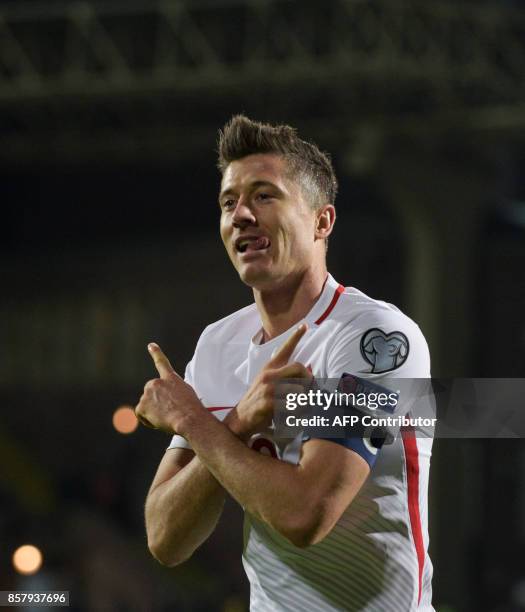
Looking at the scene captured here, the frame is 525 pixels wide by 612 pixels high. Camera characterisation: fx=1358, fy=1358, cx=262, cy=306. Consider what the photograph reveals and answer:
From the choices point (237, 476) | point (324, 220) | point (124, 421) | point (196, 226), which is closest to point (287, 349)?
point (237, 476)

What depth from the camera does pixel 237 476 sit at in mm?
3041

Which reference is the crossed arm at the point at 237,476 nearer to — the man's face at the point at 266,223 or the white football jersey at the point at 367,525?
the white football jersey at the point at 367,525

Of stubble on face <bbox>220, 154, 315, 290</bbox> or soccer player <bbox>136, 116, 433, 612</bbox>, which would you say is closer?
soccer player <bbox>136, 116, 433, 612</bbox>

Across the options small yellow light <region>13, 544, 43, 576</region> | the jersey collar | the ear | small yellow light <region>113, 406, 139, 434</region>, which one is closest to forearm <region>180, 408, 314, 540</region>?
the jersey collar

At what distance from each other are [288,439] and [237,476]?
0.78 feet

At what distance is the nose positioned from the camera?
3.42 m

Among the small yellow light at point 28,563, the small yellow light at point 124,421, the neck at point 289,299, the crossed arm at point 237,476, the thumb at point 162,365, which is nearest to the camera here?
the crossed arm at point 237,476

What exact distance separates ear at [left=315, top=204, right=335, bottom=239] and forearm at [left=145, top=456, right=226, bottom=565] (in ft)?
2.30

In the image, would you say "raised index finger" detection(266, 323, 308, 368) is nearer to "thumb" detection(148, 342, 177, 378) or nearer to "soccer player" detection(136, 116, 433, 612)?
"soccer player" detection(136, 116, 433, 612)

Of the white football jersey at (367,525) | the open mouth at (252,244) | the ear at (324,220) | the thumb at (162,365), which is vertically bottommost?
the white football jersey at (367,525)

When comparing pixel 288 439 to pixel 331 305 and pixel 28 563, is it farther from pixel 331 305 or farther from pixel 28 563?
pixel 28 563

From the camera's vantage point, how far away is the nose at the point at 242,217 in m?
3.42

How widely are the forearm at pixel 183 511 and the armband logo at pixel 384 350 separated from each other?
47 cm

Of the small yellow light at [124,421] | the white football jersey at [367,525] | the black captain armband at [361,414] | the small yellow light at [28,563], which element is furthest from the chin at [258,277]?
the small yellow light at [124,421]
